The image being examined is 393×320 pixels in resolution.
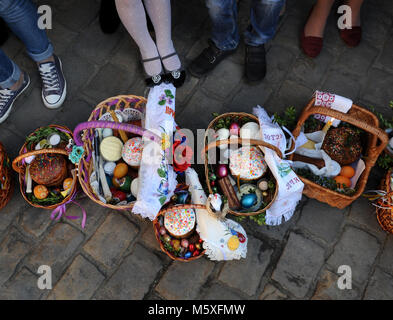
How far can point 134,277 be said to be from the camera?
2.27m

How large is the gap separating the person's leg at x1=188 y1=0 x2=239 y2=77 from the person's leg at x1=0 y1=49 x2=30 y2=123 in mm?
1376

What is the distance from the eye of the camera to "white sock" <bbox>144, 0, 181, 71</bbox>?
223 centimetres

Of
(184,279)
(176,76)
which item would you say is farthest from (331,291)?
(176,76)

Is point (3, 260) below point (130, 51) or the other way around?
below

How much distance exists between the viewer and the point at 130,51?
291cm

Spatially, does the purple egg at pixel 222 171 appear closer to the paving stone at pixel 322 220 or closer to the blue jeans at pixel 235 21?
the paving stone at pixel 322 220

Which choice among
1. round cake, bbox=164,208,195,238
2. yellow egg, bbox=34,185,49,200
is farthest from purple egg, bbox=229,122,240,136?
yellow egg, bbox=34,185,49,200

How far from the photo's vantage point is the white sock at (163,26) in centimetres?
223

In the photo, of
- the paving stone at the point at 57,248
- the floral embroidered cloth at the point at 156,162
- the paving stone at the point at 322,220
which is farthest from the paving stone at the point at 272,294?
the paving stone at the point at 57,248

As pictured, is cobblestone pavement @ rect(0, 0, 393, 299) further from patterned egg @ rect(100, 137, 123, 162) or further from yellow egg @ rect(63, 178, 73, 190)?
patterned egg @ rect(100, 137, 123, 162)

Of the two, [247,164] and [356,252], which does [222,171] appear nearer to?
[247,164]
